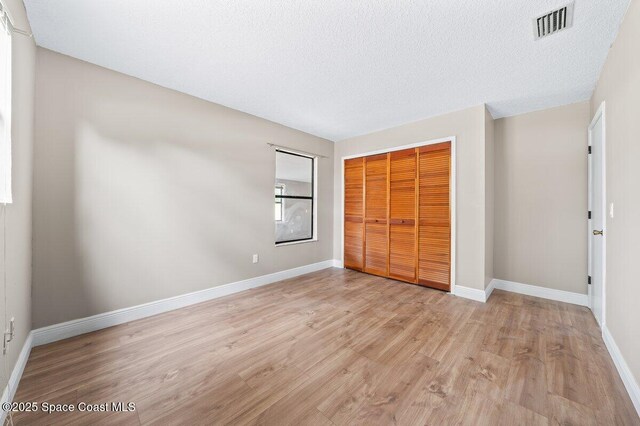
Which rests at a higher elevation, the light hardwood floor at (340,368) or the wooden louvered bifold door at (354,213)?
the wooden louvered bifold door at (354,213)

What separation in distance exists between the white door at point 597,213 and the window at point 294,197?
11.8ft

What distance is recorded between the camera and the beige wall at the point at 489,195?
3.18 m

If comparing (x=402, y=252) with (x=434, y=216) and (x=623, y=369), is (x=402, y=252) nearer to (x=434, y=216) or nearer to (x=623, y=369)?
(x=434, y=216)

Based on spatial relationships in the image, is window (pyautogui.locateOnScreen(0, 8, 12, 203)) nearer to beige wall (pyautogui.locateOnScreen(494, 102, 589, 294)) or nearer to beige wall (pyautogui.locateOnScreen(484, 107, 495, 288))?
beige wall (pyautogui.locateOnScreen(484, 107, 495, 288))

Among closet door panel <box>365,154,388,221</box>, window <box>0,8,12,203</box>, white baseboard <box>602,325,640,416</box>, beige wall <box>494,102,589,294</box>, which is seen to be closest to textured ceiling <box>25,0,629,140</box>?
beige wall <box>494,102,589,294</box>

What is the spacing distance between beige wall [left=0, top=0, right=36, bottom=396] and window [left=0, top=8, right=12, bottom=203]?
0.14 meters

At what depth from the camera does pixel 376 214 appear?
168 inches

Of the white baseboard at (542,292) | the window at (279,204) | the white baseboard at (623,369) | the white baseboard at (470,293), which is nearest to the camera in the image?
the white baseboard at (623,369)

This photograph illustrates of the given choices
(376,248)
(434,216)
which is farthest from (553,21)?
(376,248)

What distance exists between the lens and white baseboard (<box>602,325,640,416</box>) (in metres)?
1.45

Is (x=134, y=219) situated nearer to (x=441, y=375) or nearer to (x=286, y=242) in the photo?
(x=286, y=242)

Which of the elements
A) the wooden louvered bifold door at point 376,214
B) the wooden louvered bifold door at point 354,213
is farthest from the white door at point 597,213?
the wooden louvered bifold door at point 354,213

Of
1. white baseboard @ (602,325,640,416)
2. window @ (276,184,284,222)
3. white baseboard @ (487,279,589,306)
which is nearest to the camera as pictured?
white baseboard @ (602,325,640,416)

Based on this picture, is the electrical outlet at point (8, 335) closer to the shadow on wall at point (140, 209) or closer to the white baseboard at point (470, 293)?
the shadow on wall at point (140, 209)
